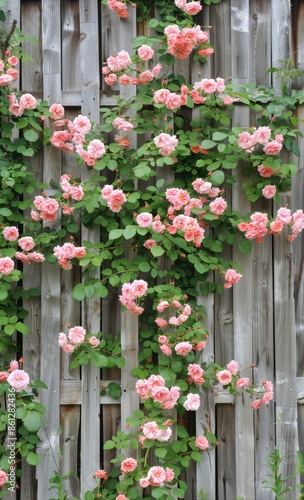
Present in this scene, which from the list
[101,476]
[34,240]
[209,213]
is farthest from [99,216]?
[101,476]

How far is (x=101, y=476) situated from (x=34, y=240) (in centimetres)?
105

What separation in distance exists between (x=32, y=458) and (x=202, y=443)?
723 mm

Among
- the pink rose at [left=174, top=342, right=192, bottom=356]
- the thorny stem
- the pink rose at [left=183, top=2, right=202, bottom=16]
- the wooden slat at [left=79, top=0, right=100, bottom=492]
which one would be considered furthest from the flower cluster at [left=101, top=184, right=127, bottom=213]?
the pink rose at [left=183, top=2, right=202, bottom=16]

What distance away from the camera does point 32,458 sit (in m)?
2.60

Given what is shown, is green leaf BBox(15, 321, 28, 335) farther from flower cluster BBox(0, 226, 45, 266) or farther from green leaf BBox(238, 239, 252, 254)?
green leaf BBox(238, 239, 252, 254)

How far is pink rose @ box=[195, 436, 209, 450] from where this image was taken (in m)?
2.68

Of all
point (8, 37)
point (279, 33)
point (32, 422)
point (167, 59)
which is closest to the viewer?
point (32, 422)

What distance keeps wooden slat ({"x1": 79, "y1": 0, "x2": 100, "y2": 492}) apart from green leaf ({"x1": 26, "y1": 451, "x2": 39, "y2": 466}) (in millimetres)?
222

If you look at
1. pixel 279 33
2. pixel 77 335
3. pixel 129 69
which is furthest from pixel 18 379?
pixel 279 33

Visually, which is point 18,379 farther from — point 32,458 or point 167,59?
point 167,59

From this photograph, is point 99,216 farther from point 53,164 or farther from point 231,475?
point 231,475

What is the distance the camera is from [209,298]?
280 centimetres

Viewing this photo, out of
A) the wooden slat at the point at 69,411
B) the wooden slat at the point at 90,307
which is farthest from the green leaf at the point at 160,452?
the wooden slat at the point at 69,411

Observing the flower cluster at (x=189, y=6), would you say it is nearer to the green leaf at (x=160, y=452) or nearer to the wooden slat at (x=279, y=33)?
the wooden slat at (x=279, y=33)
